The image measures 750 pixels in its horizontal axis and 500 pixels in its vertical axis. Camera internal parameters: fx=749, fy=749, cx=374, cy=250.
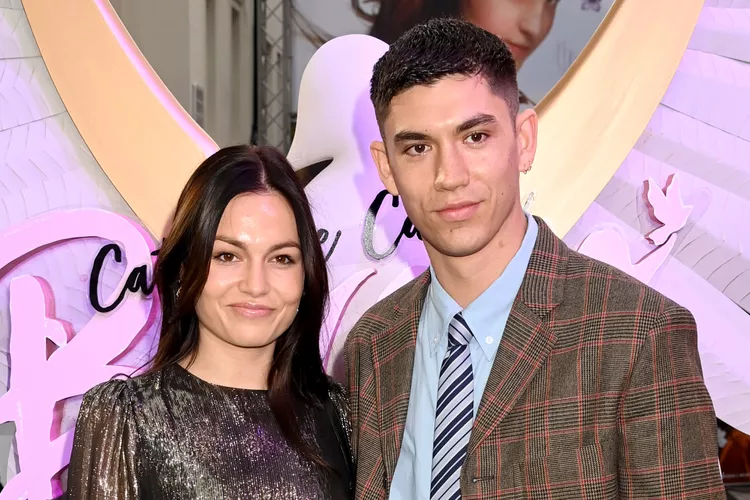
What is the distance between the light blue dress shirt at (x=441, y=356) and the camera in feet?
4.97

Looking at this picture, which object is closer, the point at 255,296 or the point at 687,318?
the point at 687,318

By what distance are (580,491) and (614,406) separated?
0.54 ft

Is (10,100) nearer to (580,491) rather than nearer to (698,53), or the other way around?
(580,491)

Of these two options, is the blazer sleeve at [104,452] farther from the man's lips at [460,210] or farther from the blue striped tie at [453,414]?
the man's lips at [460,210]

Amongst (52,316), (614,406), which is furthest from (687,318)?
(52,316)

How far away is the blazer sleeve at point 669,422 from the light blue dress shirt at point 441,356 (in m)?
0.30

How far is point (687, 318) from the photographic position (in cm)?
132

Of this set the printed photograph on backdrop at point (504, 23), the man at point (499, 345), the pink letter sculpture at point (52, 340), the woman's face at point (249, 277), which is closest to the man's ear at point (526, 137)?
the man at point (499, 345)

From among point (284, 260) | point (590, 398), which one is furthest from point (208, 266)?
point (590, 398)

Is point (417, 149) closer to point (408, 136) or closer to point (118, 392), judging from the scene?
point (408, 136)

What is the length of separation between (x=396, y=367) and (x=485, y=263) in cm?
34

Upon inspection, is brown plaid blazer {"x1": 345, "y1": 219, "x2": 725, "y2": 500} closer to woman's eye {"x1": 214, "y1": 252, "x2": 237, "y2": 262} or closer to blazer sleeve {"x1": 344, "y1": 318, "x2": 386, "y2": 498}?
blazer sleeve {"x1": 344, "y1": 318, "x2": 386, "y2": 498}

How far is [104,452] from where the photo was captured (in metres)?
1.61

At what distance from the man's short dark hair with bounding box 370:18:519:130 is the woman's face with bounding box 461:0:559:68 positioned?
1.15 meters
